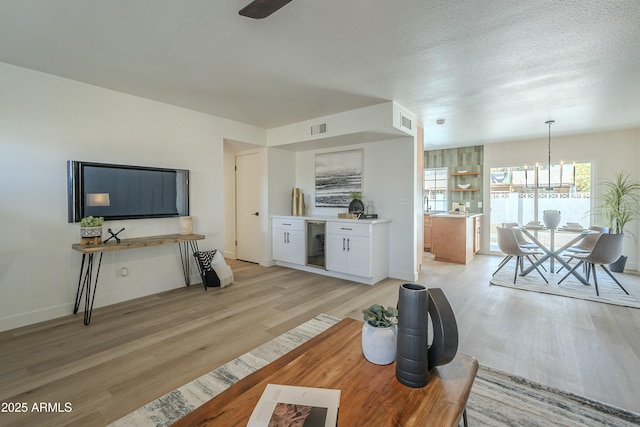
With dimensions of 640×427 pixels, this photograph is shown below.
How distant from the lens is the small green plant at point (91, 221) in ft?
9.80

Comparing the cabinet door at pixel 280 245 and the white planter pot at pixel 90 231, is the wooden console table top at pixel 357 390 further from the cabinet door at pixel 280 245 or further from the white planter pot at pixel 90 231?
the cabinet door at pixel 280 245

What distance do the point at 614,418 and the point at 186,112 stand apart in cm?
511

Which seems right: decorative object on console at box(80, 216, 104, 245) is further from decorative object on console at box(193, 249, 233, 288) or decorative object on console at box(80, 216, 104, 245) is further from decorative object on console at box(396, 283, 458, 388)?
decorative object on console at box(396, 283, 458, 388)

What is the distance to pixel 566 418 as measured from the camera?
1614 mm

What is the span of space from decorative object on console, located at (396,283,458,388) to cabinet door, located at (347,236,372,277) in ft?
9.54

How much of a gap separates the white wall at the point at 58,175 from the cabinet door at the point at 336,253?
7.37 feet

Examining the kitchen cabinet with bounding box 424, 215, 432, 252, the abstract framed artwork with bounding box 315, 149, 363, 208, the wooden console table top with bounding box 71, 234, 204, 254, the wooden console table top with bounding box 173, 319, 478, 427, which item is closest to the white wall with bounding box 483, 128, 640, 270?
the kitchen cabinet with bounding box 424, 215, 432, 252

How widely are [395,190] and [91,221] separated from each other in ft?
13.0

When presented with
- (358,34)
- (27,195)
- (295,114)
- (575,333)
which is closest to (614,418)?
(575,333)

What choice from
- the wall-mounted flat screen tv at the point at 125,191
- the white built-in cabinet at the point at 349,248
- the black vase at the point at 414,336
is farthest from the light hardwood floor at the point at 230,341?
the black vase at the point at 414,336

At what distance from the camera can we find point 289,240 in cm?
509

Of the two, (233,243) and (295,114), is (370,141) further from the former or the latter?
(233,243)

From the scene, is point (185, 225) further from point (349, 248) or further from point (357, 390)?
point (357, 390)

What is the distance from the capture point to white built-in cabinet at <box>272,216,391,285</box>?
4176 mm
